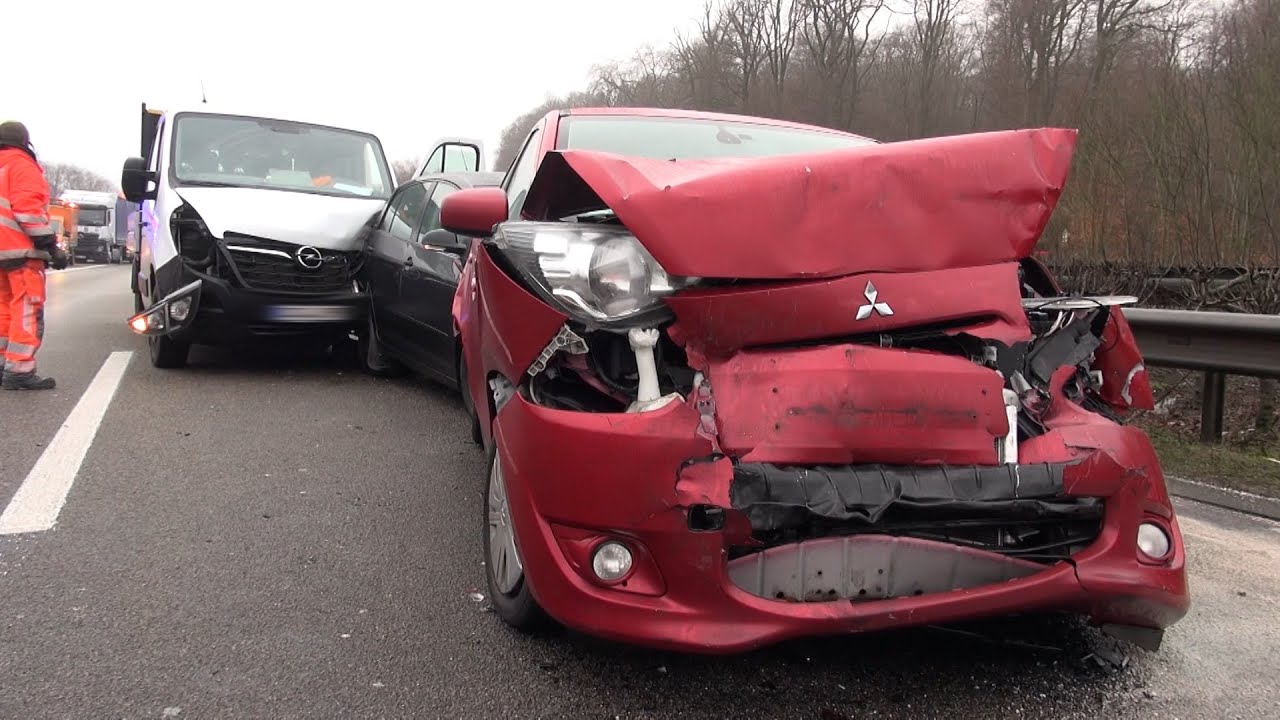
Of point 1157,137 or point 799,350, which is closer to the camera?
point 799,350

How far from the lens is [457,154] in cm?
1021

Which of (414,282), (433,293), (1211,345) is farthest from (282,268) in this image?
(1211,345)

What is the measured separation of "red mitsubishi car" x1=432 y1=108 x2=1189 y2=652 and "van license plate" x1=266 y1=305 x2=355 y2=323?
14.9 ft

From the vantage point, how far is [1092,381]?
101 inches

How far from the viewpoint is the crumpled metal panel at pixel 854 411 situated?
6.65 feet

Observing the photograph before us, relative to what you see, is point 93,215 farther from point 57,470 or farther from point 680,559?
point 680,559

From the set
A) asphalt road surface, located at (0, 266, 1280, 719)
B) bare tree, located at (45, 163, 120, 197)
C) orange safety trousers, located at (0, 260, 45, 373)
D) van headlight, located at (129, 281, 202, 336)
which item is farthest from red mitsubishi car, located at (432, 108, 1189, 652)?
bare tree, located at (45, 163, 120, 197)

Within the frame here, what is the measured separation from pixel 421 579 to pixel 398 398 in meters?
3.29

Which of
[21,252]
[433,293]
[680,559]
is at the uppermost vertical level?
[21,252]

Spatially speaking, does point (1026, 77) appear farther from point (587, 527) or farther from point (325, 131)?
point (587, 527)

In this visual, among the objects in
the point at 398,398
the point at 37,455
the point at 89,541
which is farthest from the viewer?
the point at 398,398

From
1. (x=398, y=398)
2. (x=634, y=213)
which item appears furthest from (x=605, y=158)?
(x=398, y=398)

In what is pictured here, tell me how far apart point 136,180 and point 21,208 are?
0.82m

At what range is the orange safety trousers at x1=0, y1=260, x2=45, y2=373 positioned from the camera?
616 cm
